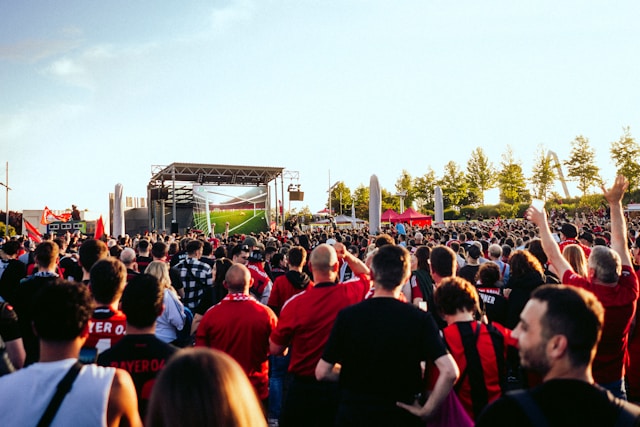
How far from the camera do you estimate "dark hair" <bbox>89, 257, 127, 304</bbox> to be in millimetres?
2973

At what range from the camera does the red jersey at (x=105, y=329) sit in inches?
119

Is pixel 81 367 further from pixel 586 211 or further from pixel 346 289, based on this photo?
pixel 586 211

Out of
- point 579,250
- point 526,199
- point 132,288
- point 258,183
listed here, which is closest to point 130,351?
point 132,288

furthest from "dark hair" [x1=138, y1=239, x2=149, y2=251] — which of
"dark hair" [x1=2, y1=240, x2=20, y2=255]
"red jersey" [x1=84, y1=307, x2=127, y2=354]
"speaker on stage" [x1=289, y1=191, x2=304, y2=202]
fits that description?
"speaker on stage" [x1=289, y1=191, x2=304, y2=202]

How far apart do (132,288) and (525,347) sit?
2.04 m

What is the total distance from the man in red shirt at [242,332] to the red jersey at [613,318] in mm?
2451

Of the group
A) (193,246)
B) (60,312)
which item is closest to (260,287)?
(193,246)

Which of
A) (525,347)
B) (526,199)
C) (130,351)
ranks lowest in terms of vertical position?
(130,351)

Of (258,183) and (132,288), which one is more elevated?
(258,183)

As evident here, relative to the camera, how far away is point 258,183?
115 ft

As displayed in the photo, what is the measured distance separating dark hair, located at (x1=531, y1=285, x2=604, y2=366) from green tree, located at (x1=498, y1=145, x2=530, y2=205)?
4646 cm

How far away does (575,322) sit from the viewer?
1.63 meters

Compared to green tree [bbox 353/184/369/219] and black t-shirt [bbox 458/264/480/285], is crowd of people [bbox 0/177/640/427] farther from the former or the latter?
green tree [bbox 353/184/369/219]

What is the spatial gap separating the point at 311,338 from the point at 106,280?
156 centimetres
